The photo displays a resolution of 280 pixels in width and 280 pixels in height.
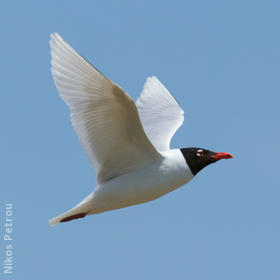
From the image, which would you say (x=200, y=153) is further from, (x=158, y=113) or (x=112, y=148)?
(x=158, y=113)

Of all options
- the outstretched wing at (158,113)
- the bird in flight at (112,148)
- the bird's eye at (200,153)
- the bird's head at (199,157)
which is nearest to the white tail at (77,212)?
the bird in flight at (112,148)

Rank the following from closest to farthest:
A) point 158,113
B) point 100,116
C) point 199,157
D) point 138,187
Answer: point 100,116 < point 138,187 < point 199,157 < point 158,113

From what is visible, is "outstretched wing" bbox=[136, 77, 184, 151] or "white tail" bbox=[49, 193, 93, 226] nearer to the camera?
"white tail" bbox=[49, 193, 93, 226]

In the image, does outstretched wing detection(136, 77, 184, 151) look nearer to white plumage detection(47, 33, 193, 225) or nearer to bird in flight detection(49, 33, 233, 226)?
bird in flight detection(49, 33, 233, 226)

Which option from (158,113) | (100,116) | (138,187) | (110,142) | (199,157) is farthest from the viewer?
(158,113)

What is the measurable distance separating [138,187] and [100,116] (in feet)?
3.96

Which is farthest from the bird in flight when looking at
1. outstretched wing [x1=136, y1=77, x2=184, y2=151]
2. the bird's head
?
outstretched wing [x1=136, y1=77, x2=184, y2=151]

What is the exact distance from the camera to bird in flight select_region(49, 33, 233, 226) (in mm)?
9438

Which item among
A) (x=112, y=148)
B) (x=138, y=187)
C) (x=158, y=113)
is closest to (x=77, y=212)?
(x=138, y=187)

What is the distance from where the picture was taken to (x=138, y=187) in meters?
10.2

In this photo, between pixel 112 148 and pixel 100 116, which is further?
pixel 112 148

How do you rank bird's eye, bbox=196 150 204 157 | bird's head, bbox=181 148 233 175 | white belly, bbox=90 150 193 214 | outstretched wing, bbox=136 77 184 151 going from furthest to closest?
outstretched wing, bbox=136 77 184 151 < bird's eye, bbox=196 150 204 157 < bird's head, bbox=181 148 233 175 < white belly, bbox=90 150 193 214

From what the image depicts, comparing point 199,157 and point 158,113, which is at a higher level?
point 158,113

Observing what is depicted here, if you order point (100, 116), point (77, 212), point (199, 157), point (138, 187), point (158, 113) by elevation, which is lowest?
point (77, 212)
